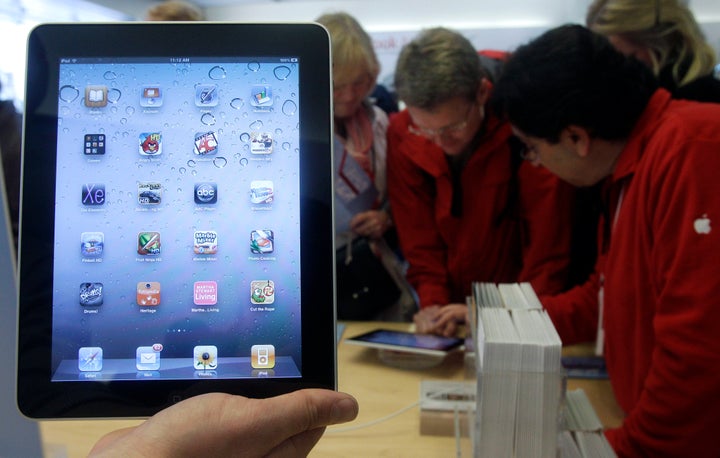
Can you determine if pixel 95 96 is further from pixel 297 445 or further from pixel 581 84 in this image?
pixel 581 84

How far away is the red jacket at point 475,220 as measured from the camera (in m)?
1.61

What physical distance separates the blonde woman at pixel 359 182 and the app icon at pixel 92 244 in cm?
111

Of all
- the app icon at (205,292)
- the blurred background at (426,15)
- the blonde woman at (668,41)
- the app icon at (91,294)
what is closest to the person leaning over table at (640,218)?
the blonde woman at (668,41)

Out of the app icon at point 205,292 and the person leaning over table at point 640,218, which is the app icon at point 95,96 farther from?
the person leaning over table at point 640,218

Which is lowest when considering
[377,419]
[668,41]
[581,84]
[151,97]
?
[377,419]

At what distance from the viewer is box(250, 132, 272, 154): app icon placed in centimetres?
62

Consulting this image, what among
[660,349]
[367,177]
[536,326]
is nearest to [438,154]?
[367,177]

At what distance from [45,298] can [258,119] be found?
0.30 m

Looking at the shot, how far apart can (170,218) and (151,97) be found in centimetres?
13

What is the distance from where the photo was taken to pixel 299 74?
0.62 m

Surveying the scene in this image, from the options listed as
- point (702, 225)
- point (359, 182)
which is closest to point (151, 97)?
point (702, 225)

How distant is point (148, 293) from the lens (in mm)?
615

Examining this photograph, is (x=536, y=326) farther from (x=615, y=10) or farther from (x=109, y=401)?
(x=615, y=10)

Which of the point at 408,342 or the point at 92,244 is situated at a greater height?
the point at 92,244
